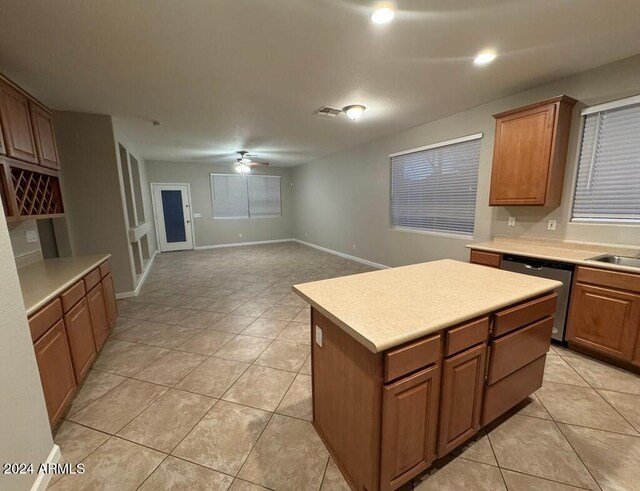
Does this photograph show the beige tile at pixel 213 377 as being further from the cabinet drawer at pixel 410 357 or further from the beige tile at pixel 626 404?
the beige tile at pixel 626 404

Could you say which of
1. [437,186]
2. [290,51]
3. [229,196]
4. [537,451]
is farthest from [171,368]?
[229,196]

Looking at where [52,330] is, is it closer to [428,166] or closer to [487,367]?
[487,367]

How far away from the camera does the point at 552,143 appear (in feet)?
8.54

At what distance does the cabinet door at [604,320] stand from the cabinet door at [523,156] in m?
1.00

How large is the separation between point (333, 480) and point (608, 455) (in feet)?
5.06

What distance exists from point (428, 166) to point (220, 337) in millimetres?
3938

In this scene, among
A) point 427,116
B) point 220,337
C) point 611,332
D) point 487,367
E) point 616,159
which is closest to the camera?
point 487,367

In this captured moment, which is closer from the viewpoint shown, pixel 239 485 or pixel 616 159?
pixel 239 485

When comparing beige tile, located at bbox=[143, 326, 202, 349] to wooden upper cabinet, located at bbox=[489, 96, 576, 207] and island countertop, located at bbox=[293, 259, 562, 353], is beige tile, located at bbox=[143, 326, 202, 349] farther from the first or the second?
wooden upper cabinet, located at bbox=[489, 96, 576, 207]

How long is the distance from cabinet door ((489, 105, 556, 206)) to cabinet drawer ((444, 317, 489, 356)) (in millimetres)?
2190

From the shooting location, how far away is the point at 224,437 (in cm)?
165

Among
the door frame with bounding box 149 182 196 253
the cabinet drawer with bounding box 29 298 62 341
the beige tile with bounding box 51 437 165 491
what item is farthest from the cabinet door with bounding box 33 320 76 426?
the door frame with bounding box 149 182 196 253

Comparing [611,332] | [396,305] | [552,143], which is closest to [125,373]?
[396,305]

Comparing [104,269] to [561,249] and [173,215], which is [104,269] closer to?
[561,249]
